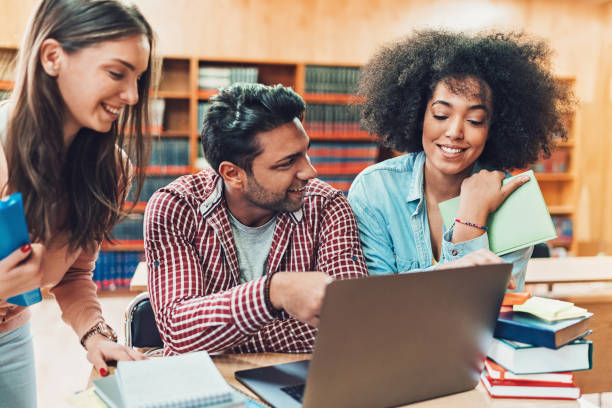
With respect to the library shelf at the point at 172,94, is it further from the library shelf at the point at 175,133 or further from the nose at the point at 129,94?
the nose at the point at 129,94

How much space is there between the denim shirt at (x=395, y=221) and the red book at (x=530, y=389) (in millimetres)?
494

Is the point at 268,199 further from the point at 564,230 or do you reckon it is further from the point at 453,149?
the point at 564,230

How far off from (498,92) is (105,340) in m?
1.27

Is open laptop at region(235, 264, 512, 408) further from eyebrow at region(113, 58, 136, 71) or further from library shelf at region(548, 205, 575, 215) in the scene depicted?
library shelf at region(548, 205, 575, 215)

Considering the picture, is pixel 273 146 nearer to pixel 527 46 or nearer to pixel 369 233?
pixel 369 233

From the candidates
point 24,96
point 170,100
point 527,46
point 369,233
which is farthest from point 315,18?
point 24,96

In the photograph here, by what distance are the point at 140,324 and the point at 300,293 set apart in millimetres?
687

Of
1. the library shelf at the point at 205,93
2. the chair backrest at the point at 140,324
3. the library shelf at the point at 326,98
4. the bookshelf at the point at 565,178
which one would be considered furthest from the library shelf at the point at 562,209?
the chair backrest at the point at 140,324

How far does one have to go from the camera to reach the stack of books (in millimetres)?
974

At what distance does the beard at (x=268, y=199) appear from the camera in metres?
1.36

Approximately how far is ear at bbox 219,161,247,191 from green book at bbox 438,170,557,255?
1.73 ft

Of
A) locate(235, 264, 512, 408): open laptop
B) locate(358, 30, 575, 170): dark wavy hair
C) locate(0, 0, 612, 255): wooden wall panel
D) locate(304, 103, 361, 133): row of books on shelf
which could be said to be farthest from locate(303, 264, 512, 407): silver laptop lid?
locate(0, 0, 612, 255): wooden wall panel

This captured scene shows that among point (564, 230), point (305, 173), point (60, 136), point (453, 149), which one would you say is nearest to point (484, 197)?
point (453, 149)

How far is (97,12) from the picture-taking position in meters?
1.06
